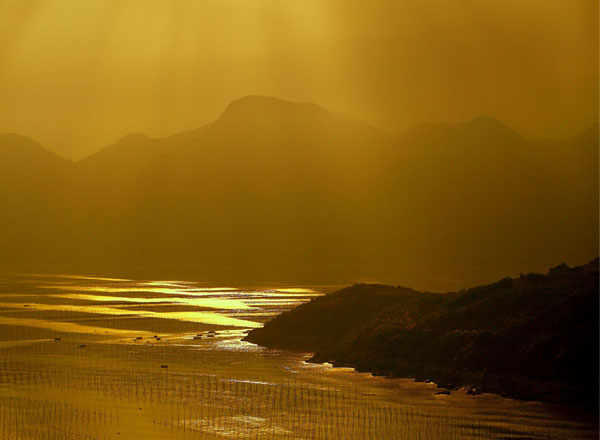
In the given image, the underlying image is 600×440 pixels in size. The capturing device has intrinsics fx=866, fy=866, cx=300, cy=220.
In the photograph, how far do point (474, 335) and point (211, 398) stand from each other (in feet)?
52.9

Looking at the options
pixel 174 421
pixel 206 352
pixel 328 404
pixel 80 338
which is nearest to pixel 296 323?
pixel 206 352

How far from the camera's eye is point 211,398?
4406 cm

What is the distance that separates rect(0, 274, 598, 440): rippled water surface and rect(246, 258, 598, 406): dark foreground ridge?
190 cm

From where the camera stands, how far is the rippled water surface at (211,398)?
37.0 m

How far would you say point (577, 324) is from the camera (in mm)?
46500

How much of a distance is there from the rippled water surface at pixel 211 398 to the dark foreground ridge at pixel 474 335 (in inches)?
74.7

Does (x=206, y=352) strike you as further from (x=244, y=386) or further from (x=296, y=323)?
(x=244, y=386)

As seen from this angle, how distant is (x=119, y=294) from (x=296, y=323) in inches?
2649

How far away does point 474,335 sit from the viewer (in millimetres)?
50375

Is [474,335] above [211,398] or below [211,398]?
above

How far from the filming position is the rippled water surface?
37000 mm

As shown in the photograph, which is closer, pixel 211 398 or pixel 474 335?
pixel 211 398

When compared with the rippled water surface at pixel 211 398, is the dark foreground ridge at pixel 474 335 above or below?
above

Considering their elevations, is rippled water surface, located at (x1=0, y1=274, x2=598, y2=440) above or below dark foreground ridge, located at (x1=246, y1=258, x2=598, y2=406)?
below
